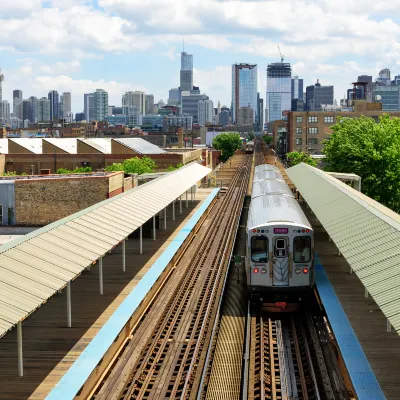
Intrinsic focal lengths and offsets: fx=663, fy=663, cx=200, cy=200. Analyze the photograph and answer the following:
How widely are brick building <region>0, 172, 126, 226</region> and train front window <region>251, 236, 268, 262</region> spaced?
91.8 feet

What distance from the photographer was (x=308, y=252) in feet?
72.9

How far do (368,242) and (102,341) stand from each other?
26.8ft

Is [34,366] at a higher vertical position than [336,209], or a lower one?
lower

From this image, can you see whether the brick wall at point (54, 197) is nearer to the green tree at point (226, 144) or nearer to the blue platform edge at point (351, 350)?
the blue platform edge at point (351, 350)

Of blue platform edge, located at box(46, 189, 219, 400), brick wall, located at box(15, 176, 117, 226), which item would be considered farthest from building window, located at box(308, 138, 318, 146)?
blue platform edge, located at box(46, 189, 219, 400)

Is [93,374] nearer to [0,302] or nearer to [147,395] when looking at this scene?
[147,395]

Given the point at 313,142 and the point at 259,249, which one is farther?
the point at 313,142

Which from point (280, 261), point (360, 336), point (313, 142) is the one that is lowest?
point (360, 336)

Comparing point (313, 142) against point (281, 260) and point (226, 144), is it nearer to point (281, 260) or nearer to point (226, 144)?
point (226, 144)

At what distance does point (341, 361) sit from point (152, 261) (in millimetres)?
14058

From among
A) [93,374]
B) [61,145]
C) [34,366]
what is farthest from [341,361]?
[61,145]

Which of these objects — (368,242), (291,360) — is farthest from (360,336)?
(368,242)

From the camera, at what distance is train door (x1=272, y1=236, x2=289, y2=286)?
22.1m

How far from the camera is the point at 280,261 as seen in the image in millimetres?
22078
